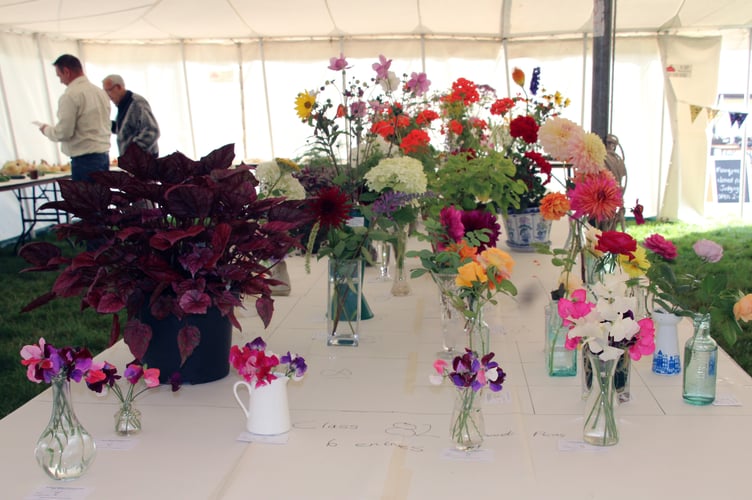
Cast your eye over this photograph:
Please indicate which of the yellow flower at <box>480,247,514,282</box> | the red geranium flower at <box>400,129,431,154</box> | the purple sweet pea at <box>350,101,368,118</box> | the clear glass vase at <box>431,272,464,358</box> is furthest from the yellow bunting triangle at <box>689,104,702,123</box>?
the yellow flower at <box>480,247,514,282</box>

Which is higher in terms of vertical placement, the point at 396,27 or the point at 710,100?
the point at 396,27

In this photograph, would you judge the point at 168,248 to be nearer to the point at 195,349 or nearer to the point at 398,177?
the point at 195,349

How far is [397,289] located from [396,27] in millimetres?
6029

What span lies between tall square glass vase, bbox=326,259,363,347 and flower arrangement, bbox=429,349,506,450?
57 cm

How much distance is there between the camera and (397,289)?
2.16 meters

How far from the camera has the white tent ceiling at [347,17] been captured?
6.57 metres

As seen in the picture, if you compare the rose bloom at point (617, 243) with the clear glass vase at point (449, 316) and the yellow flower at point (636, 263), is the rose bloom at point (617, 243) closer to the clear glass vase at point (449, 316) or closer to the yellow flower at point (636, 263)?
the yellow flower at point (636, 263)

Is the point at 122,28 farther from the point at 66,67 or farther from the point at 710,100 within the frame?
the point at 710,100

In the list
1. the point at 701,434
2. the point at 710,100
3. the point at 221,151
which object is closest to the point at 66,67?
the point at 221,151

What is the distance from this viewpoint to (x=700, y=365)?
127 cm

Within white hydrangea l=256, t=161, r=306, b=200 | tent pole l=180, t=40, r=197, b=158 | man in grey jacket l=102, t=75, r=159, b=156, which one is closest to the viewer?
white hydrangea l=256, t=161, r=306, b=200

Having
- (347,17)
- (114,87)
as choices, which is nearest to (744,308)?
(114,87)

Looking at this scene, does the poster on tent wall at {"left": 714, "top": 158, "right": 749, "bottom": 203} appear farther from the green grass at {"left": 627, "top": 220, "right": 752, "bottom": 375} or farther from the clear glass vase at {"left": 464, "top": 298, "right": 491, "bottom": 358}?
the clear glass vase at {"left": 464, "top": 298, "right": 491, "bottom": 358}

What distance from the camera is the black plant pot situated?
1380 millimetres
